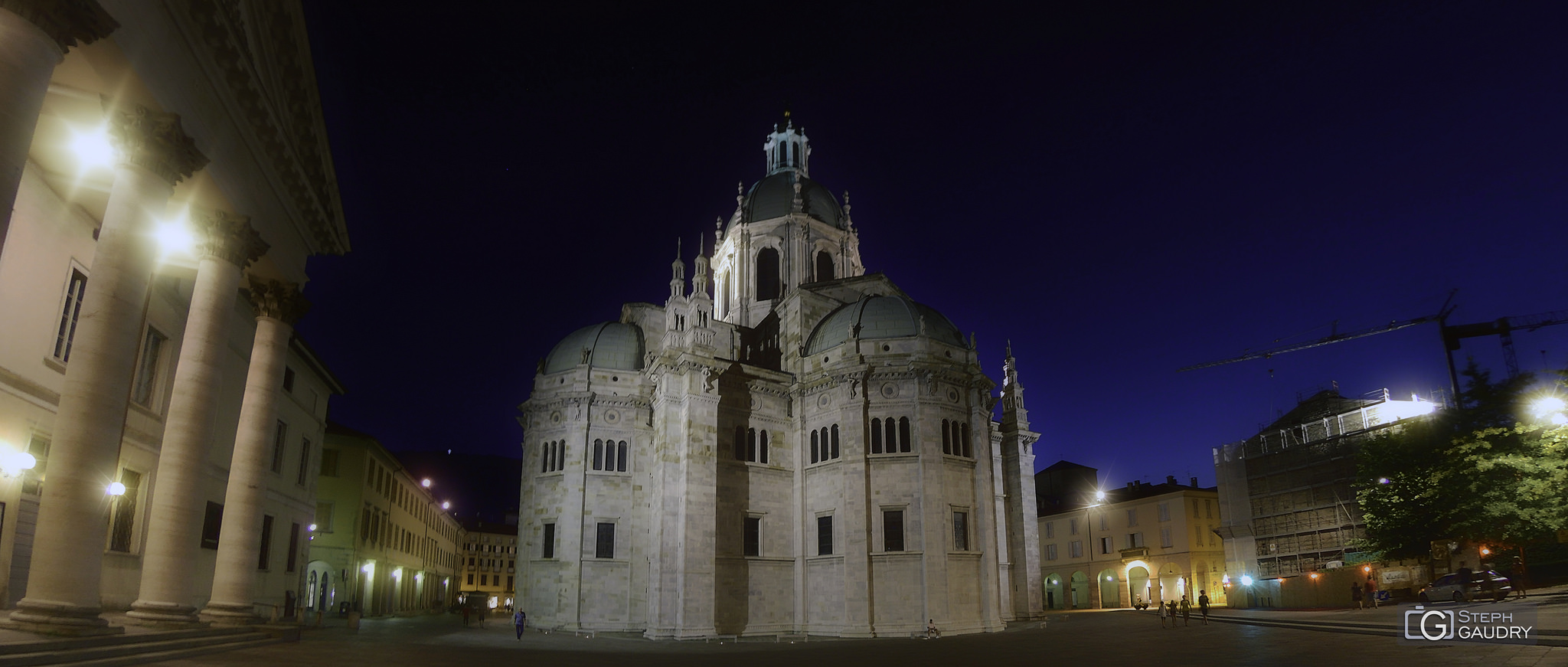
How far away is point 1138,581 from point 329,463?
58001mm

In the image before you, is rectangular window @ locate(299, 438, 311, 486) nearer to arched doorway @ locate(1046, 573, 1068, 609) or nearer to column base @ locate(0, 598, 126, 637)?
column base @ locate(0, 598, 126, 637)

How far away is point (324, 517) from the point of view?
45.2 m

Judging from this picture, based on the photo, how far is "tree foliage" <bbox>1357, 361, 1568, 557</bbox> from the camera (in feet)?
90.8

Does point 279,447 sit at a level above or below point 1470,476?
above

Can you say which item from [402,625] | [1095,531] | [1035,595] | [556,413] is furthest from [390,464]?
[1095,531]

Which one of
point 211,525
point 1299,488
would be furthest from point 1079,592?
point 211,525

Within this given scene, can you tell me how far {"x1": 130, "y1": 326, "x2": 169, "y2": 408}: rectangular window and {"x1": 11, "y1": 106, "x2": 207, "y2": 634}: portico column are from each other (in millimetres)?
8566

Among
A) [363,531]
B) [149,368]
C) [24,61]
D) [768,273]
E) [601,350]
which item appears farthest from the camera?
[768,273]

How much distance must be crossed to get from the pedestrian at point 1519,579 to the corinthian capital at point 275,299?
137ft

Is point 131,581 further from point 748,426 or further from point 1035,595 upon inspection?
point 1035,595

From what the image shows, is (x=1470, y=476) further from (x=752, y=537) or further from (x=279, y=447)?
(x=279, y=447)

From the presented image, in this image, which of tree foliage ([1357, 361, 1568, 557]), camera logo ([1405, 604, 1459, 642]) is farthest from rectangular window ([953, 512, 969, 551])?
tree foliage ([1357, 361, 1568, 557])

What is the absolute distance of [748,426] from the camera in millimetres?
39688

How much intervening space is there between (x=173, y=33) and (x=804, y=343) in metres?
32.1
